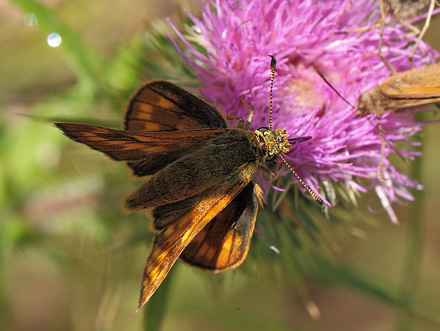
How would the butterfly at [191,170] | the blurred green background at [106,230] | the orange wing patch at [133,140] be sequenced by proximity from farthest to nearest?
the blurred green background at [106,230], the butterfly at [191,170], the orange wing patch at [133,140]

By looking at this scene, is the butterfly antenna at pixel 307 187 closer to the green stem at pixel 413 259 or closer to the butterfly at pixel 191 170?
the butterfly at pixel 191 170

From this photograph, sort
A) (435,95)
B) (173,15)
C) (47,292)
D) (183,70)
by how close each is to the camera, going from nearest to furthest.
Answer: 1. (435,95)
2. (183,70)
3. (173,15)
4. (47,292)

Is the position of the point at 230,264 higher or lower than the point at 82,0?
lower

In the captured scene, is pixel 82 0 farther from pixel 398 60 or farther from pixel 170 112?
pixel 398 60

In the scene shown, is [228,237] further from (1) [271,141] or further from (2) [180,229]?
(1) [271,141]

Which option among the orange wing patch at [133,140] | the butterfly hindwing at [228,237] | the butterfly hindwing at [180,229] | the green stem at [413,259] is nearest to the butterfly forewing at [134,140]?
the orange wing patch at [133,140]

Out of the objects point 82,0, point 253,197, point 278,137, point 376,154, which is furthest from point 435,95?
point 82,0

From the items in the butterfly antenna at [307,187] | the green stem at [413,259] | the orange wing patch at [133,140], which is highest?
the orange wing patch at [133,140]
